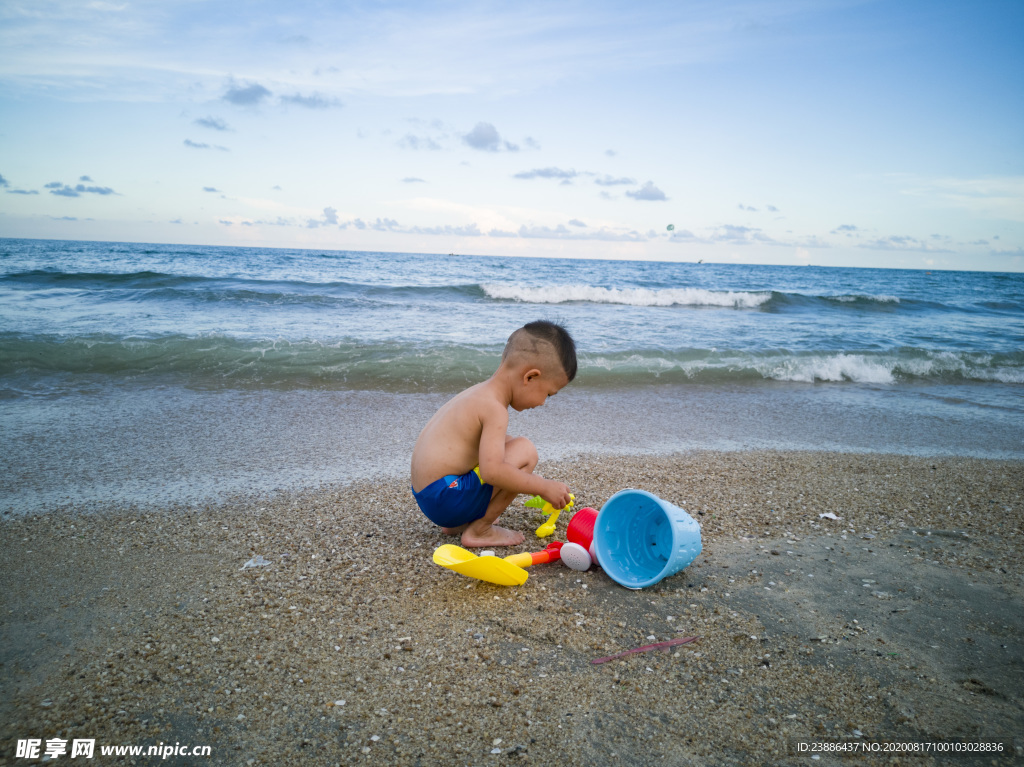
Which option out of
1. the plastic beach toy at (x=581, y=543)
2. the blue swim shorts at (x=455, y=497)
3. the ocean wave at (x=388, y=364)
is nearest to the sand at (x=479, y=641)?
the plastic beach toy at (x=581, y=543)

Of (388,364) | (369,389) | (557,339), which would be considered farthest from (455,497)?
(388,364)

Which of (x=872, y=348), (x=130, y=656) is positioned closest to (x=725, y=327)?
(x=872, y=348)

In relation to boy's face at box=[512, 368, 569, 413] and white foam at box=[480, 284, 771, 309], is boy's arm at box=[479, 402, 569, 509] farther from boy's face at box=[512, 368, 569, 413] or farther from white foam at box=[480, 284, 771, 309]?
white foam at box=[480, 284, 771, 309]

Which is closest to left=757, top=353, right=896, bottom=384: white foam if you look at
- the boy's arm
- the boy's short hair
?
the boy's short hair

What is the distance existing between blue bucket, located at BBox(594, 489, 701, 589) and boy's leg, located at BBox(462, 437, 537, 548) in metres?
0.48

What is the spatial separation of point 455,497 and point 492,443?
0.37 metres

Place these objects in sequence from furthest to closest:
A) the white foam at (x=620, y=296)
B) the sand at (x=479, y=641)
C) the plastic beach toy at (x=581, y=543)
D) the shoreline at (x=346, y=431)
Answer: the white foam at (x=620, y=296) → the shoreline at (x=346, y=431) → the plastic beach toy at (x=581, y=543) → the sand at (x=479, y=641)

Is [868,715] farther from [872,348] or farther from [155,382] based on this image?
[872,348]

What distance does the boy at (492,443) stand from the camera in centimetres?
277

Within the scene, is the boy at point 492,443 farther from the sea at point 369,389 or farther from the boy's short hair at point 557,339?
the sea at point 369,389

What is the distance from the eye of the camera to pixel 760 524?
11.1 feet

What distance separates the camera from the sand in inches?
69.4

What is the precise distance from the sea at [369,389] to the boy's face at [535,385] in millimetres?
1692

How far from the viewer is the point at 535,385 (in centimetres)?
281
